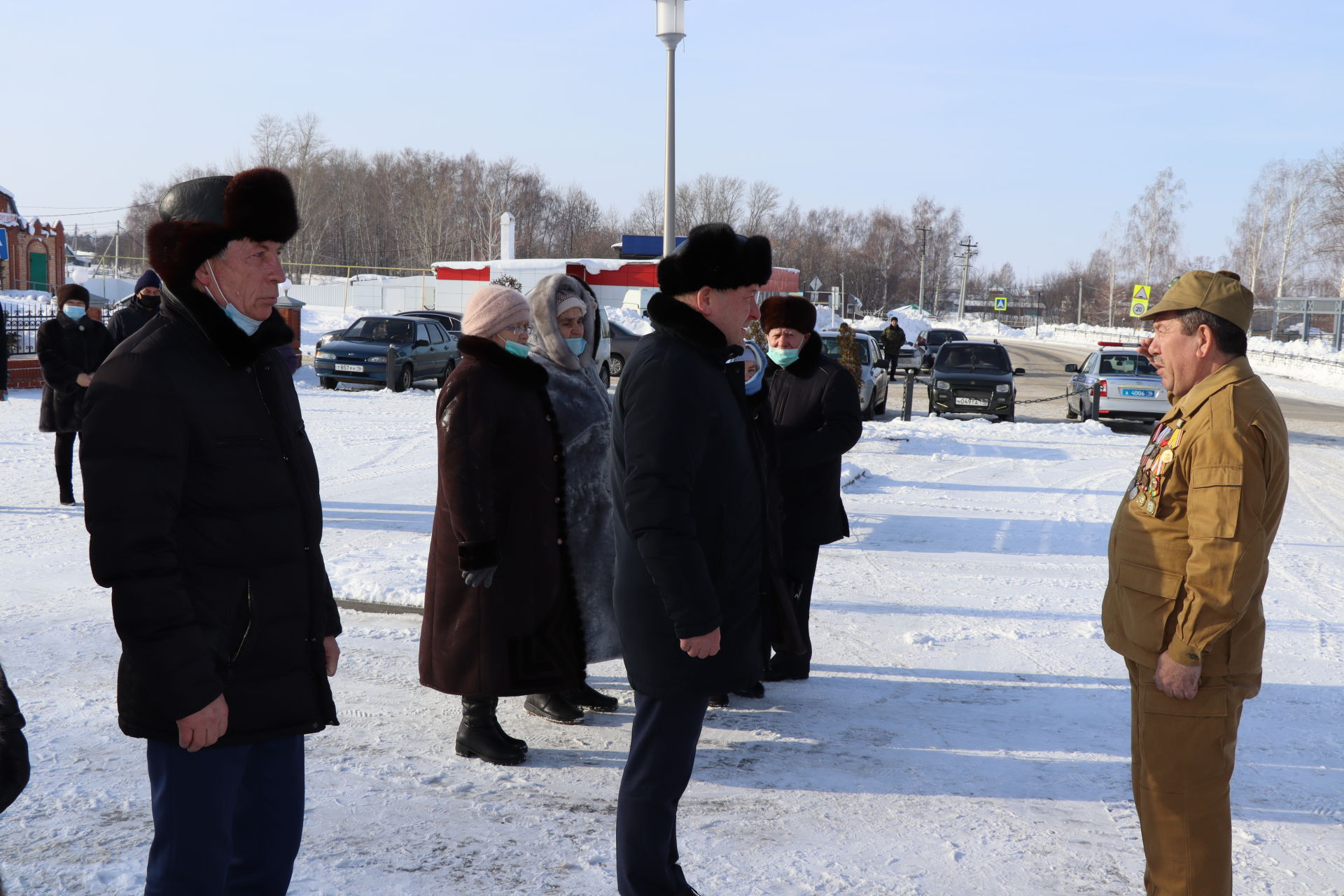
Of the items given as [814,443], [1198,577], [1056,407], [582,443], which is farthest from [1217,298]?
[1056,407]

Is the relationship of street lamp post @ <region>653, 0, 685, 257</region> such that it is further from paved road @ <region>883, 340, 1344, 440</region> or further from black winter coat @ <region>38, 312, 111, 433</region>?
paved road @ <region>883, 340, 1344, 440</region>

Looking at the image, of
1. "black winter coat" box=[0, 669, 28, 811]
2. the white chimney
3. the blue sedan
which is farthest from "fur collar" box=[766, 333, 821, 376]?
the white chimney

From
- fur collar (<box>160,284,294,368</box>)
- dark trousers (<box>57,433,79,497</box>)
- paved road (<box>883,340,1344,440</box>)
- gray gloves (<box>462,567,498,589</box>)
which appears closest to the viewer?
fur collar (<box>160,284,294,368</box>)

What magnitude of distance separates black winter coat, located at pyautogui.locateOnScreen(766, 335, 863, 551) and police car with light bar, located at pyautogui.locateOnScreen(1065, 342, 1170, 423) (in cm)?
1323

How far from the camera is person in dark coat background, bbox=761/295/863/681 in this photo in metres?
4.80

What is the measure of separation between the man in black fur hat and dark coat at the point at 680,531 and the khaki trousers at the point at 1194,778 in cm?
104

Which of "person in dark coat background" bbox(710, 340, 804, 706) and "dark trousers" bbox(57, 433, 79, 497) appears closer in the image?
"person in dark coat background" bbox(710, 340, 804, 706)

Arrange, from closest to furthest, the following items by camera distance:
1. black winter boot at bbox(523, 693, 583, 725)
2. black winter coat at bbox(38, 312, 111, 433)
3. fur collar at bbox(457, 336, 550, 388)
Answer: fur collar at bbox(457, 336, 550, 388) → black winter boot at bbox(523, 693, 583, 725) → black winter coat at bbox(38, 312, 111, 433)

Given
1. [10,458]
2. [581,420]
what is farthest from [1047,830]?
[10,458]

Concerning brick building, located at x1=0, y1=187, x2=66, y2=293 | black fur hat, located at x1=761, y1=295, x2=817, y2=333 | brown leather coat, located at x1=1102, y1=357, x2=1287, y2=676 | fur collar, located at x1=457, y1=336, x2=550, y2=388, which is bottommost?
brown leather coat, located at x1=1102, y1=357, x2=1287, y2=676

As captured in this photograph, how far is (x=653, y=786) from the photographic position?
2785mm

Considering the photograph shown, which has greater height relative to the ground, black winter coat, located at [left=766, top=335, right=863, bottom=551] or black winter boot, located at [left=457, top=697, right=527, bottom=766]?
black winter coat, located at [left=766, top=335, right=863, bottom=551]

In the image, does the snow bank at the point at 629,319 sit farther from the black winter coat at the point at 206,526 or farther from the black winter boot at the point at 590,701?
the black winter coat at the point at 206,526

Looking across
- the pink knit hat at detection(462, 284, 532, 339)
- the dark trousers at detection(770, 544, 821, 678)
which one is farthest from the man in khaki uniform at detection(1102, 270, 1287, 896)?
the pink knit hat at detection(462, 284, 532, 339)
